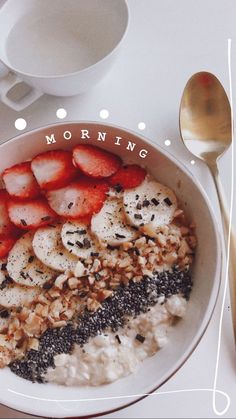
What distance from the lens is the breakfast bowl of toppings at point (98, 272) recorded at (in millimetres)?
887

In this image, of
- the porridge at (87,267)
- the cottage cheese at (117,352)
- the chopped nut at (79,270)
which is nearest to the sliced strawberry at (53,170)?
the porridge at (87,267)

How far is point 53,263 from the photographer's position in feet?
3.06

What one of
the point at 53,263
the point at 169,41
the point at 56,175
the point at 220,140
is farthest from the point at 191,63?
the point at 53,263

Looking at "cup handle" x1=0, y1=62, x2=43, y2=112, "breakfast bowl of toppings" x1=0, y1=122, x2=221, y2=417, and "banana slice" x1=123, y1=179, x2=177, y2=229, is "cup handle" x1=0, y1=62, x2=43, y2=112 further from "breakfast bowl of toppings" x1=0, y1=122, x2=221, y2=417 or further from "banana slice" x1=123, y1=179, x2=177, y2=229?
"banana slice" x1=123, y1=179, x2=177, y2=229

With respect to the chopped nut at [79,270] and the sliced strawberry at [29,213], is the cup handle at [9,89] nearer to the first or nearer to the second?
the sliced strawberry at [29,213]

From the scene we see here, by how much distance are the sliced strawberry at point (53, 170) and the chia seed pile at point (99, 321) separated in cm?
19

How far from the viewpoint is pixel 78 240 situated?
0.94 meters

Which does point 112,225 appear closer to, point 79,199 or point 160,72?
point 79,199

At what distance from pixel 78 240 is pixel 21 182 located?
13cm

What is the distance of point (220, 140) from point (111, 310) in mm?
319

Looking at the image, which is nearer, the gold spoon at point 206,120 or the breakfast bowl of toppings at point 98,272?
the breakfast bowl of toppings at point 98,272

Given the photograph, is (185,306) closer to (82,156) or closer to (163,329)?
(163,329)

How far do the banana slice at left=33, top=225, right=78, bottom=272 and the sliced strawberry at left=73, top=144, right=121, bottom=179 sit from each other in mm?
105

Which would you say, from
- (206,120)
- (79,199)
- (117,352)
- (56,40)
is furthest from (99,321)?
(56,40)
